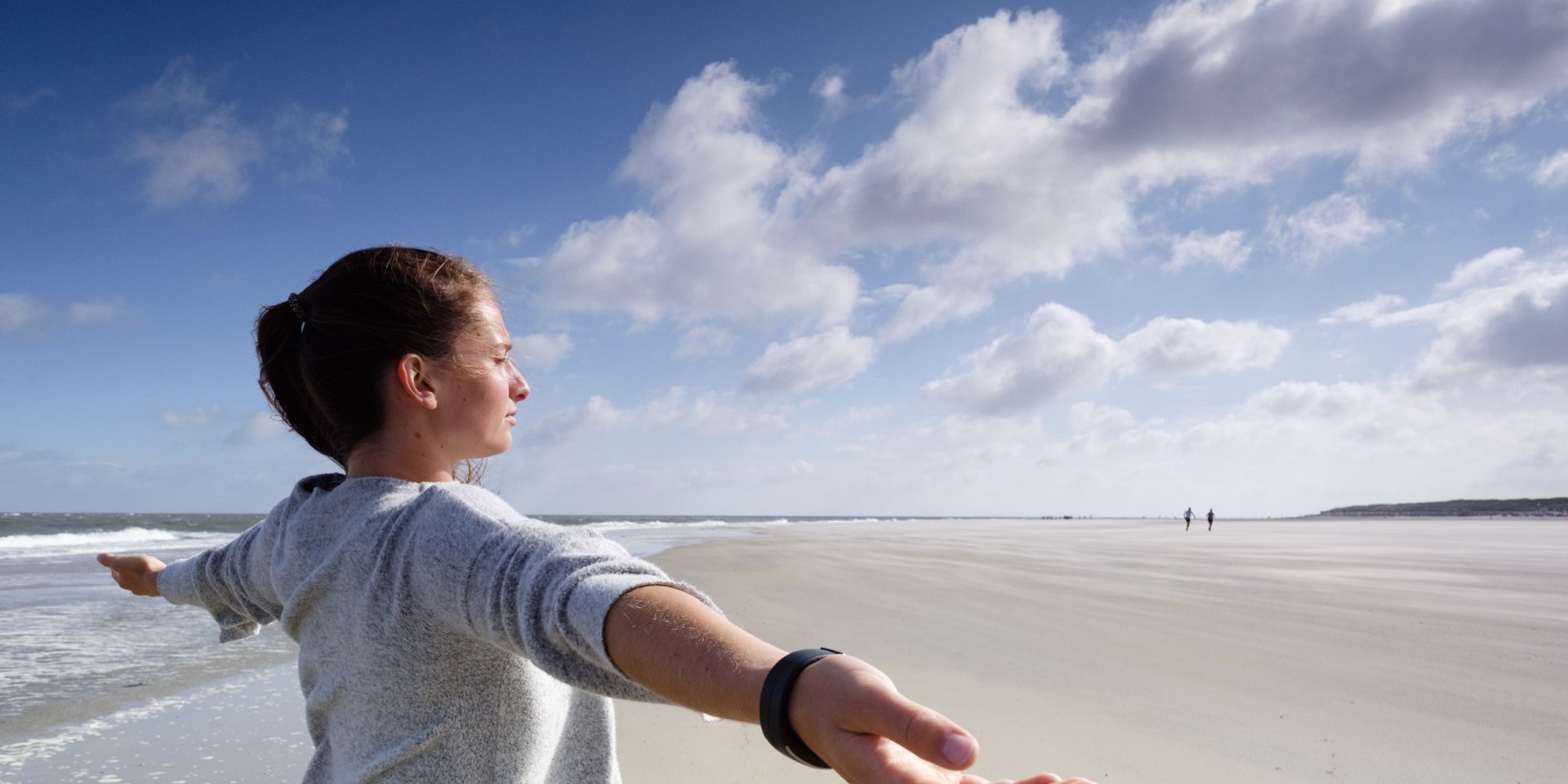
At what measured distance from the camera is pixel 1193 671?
5.14m

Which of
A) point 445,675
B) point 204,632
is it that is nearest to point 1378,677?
point 445,675

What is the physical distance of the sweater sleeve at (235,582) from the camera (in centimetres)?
159

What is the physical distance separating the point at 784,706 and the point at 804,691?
23 mm

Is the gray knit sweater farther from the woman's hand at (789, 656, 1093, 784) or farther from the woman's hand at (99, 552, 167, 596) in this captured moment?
the woman's hand at (99, 552, 167, 596)

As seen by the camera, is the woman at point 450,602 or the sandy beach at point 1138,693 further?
the sandy beach at point 1138,693

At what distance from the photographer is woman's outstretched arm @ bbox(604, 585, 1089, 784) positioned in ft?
2.02

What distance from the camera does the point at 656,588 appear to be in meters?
0.84

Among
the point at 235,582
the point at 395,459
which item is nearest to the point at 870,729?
the point at 395,459

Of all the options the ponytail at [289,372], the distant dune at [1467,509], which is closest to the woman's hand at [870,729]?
the ponytail at [289,372]

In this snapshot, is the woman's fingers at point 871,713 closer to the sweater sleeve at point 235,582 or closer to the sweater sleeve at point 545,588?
the sweater sleeve at point 545,588

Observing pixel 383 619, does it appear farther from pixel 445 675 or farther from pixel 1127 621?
pixel 1127 621

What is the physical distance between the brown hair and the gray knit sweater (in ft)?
0.50

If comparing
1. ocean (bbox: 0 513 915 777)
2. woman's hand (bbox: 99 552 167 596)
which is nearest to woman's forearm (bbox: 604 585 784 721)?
woman's hand (bbox: 99 552 167 596)

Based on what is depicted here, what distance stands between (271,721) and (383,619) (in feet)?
13.4
